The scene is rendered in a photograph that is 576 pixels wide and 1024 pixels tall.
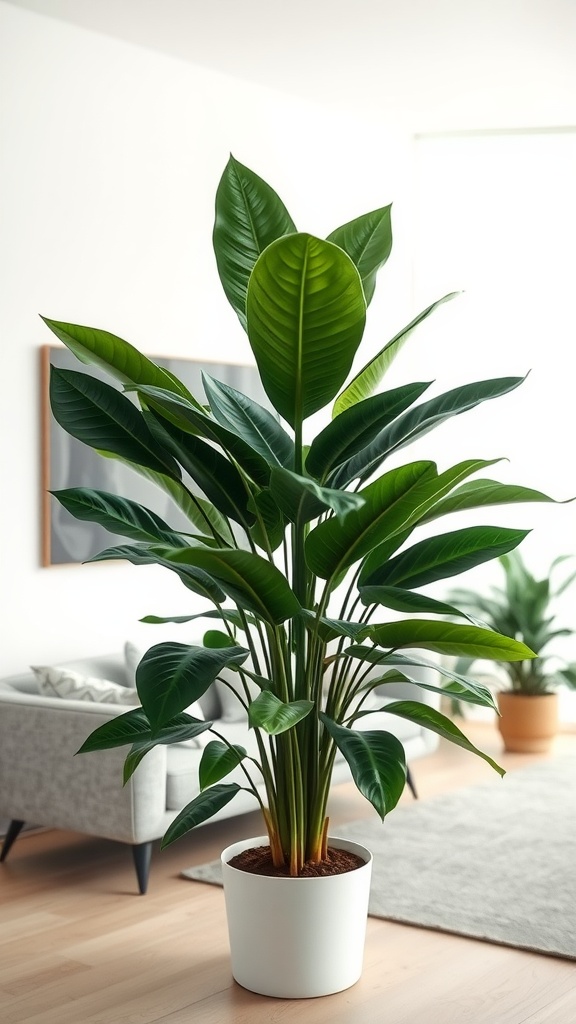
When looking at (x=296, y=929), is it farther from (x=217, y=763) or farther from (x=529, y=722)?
(x=529, y=722)

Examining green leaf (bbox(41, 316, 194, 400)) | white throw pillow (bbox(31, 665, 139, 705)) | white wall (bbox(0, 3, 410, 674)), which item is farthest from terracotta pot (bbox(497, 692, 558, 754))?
green leaf (bbox(41, 316, 194, 400))

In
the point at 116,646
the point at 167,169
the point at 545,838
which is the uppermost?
the point at 167,169

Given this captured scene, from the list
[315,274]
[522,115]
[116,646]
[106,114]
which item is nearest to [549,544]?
[522,115]

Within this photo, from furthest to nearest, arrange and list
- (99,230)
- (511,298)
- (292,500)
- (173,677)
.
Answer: (511,298)
(99,230)
(292,500)
(173,677)

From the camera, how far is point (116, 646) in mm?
4824

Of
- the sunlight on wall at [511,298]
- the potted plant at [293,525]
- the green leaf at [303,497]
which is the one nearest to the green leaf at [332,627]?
the potted plant at [293,525]

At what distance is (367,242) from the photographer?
2914 millimetres

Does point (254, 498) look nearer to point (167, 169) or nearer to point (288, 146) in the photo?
point (167, 169)

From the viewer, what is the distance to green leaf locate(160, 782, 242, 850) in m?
2.77

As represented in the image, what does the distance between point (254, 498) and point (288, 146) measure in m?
3.39

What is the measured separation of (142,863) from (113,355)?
1768 mm

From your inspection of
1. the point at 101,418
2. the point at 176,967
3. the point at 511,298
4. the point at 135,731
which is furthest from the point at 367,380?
the point at 511,298

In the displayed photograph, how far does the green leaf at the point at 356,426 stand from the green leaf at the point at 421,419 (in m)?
0.02

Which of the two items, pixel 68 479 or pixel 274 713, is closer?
pixel 274 713
